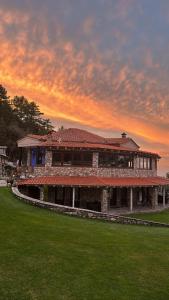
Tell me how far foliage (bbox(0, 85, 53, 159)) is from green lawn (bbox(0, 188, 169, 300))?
44.5m

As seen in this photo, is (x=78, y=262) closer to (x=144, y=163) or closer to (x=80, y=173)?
(x=80, y=173)

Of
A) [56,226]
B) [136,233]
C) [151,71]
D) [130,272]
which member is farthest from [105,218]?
[151,71]

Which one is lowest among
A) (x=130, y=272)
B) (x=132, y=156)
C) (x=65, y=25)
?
(x=130, y=272)

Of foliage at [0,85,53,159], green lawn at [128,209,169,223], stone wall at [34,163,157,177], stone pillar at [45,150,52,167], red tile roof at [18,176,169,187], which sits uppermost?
foliage at [0,85,53,159]

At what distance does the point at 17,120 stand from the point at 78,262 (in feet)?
197

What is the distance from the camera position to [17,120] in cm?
6762

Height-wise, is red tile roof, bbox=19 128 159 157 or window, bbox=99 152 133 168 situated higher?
red tile roof, bbox=19 128 159 157

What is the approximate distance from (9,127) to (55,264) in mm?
51598

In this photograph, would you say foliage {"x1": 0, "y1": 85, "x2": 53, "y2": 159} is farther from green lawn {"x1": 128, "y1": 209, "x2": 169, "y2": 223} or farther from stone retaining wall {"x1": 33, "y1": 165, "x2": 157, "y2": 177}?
green lawn {"x1": 128, "y1": 209, "x2": 169, "y2": 223}

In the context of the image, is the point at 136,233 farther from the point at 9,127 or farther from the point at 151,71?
the point at 9,127

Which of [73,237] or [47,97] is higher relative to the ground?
[47,97]

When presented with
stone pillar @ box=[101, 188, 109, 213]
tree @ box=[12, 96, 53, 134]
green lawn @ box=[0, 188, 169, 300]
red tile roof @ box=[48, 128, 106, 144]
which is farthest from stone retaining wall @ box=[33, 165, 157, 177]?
tree @ box=[12, 96, 53, 134]

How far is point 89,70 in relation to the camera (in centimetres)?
3080

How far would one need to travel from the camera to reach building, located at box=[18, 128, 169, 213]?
2873 centimetres
